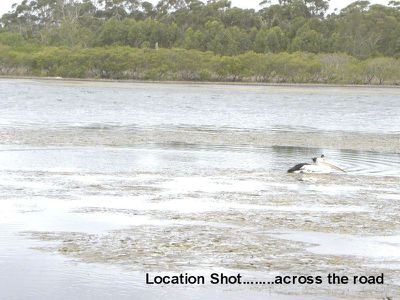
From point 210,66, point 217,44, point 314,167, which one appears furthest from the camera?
point 217,44

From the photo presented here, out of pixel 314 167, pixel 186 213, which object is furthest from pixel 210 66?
pixel 186 213

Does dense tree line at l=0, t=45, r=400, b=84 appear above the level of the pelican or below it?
below

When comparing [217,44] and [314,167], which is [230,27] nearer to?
[217,44]

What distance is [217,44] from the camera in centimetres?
10819

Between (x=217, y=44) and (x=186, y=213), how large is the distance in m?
96.8

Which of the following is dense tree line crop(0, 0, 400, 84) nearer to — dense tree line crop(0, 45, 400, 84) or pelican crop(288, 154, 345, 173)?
dense tree line crop(0, 45, 400, 84)

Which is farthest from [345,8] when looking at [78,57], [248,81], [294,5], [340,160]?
[340,160]

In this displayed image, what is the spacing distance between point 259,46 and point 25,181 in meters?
94.9

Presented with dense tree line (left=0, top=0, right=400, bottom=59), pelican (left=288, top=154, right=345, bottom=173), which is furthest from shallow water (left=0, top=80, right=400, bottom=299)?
dense tree line (left=0, top=0, right=400, bottom=59)

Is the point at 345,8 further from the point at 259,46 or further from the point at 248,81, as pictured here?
the point at 248,81

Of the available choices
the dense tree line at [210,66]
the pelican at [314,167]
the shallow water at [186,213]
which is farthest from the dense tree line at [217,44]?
the pelican at [314,167]

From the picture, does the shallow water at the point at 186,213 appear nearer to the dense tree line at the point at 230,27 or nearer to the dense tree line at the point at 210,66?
the dense tree line at the point at 210,66

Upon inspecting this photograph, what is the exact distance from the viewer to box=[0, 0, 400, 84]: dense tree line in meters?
96.4

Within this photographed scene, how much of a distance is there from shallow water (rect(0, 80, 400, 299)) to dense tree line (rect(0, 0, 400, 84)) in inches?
2780
